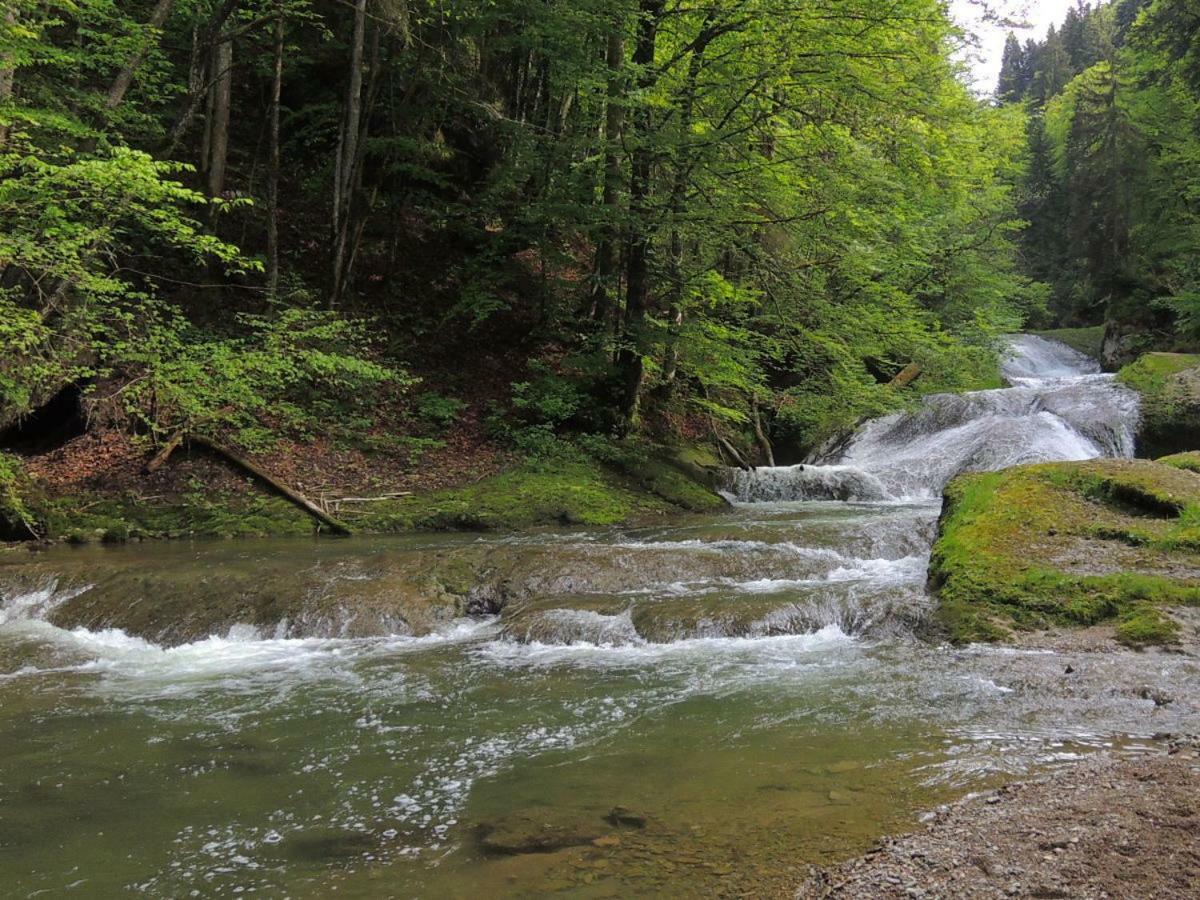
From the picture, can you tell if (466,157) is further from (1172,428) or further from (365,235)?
(1172,428)

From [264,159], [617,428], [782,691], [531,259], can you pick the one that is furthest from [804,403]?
[264,159]

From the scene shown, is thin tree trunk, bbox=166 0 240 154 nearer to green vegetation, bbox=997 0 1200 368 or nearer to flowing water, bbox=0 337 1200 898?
flowing water, bbox=0 337 1200 898

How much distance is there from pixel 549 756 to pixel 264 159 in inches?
779

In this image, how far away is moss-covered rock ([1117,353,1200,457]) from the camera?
14.4 meters

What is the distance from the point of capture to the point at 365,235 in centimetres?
1789

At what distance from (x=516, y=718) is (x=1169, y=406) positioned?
15706mm

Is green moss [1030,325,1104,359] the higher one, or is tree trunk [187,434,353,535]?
green moss [1030,325,1104,359]

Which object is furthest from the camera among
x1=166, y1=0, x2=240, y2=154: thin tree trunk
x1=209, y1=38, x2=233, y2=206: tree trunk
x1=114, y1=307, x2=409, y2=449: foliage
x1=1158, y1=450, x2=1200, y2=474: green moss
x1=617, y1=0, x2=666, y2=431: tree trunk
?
x1=209, y1=38, x2=233, y2=206: tree trunk

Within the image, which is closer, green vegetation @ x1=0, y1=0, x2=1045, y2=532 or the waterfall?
green vegetation @ x1=0, y1=0, x2=1045, y2=532

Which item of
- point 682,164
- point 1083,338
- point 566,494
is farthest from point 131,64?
point 1083,338

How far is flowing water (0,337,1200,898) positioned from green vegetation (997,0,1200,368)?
21020 millimetres

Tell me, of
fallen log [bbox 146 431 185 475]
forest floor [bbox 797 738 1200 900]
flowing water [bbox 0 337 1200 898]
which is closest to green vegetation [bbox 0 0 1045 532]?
fallen log [bbox 146 431 185 475]

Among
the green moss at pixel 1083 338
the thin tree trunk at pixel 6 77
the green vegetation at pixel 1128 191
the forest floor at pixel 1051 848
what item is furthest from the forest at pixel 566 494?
the green moss at pixel 1083 338

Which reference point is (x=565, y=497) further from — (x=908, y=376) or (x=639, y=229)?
(x=908, y=376)
